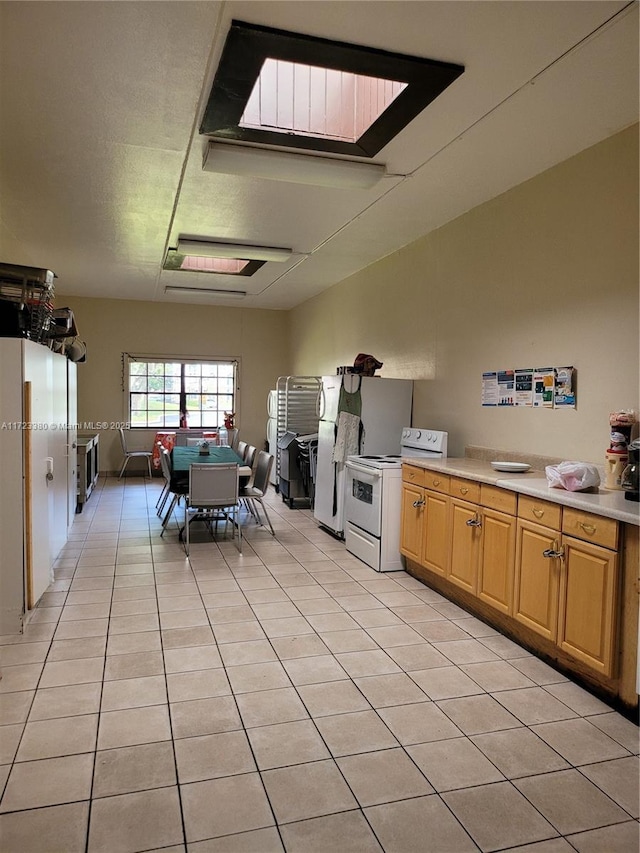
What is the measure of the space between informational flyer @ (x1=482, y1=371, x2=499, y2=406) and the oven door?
100 centimetres

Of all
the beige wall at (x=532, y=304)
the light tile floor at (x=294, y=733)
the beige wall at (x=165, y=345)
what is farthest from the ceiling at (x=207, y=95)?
the beige wall at (x=165, y=345)

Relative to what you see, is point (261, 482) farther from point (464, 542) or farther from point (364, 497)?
point (464, 542)

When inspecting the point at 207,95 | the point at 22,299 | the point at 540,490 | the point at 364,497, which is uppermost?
the point at 207,95

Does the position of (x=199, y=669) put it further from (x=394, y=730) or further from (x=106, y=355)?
(x=106, y=355)

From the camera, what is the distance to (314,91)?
3.23m

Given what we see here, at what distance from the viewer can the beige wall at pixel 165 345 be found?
31.1 ft

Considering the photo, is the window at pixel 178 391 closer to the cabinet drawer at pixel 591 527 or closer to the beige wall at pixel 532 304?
the beige wall at pixel 532 304

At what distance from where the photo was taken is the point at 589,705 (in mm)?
2672

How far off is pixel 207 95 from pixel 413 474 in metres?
2.86

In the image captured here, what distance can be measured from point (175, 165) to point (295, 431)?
13.8 ft

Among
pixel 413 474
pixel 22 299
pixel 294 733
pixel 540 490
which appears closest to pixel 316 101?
pixel 22 299

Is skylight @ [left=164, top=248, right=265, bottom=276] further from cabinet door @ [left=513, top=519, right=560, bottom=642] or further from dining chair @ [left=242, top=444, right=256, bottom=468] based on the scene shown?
cabinet door @ [left=513, top=519, right=560, bottom=642]

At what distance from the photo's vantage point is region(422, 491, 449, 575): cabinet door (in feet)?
13.0

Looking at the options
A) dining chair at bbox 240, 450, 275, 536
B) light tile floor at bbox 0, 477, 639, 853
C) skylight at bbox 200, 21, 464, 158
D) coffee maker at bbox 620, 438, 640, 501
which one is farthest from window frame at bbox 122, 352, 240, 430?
coffee maker at bbox 620, 438, 640, 501
